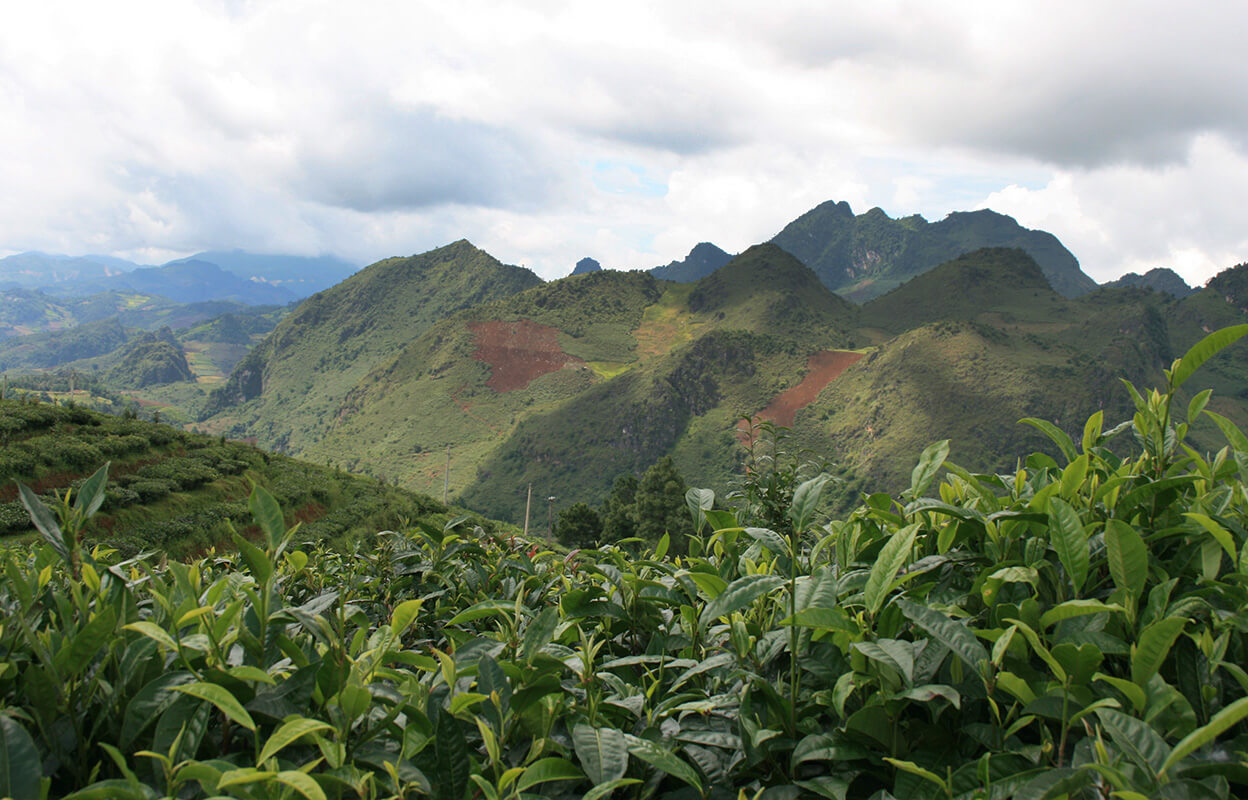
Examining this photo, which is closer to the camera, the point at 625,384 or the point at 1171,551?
the point at 1171,551

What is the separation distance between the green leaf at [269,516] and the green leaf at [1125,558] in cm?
133

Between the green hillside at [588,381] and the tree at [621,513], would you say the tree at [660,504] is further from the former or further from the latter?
the green hillside at [588,381]

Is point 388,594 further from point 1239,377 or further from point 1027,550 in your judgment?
point 1239,377

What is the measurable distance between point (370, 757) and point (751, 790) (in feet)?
1.94

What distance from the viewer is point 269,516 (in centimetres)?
108

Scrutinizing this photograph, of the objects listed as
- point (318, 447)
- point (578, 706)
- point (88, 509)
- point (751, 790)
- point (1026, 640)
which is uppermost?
point (88, 509)

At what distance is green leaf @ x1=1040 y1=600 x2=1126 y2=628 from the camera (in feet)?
2.99

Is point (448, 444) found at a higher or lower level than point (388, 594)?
lower

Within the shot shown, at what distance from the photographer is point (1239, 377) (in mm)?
104875

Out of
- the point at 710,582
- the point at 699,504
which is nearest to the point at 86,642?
the point at 710,582

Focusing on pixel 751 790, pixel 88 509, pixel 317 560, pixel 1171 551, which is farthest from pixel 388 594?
pixel 1171 551

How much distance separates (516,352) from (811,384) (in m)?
51.0

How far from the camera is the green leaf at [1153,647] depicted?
0.86 metres

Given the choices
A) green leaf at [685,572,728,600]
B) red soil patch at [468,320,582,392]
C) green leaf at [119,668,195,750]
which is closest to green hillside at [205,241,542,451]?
red soil patch at [468,320,582,392]
